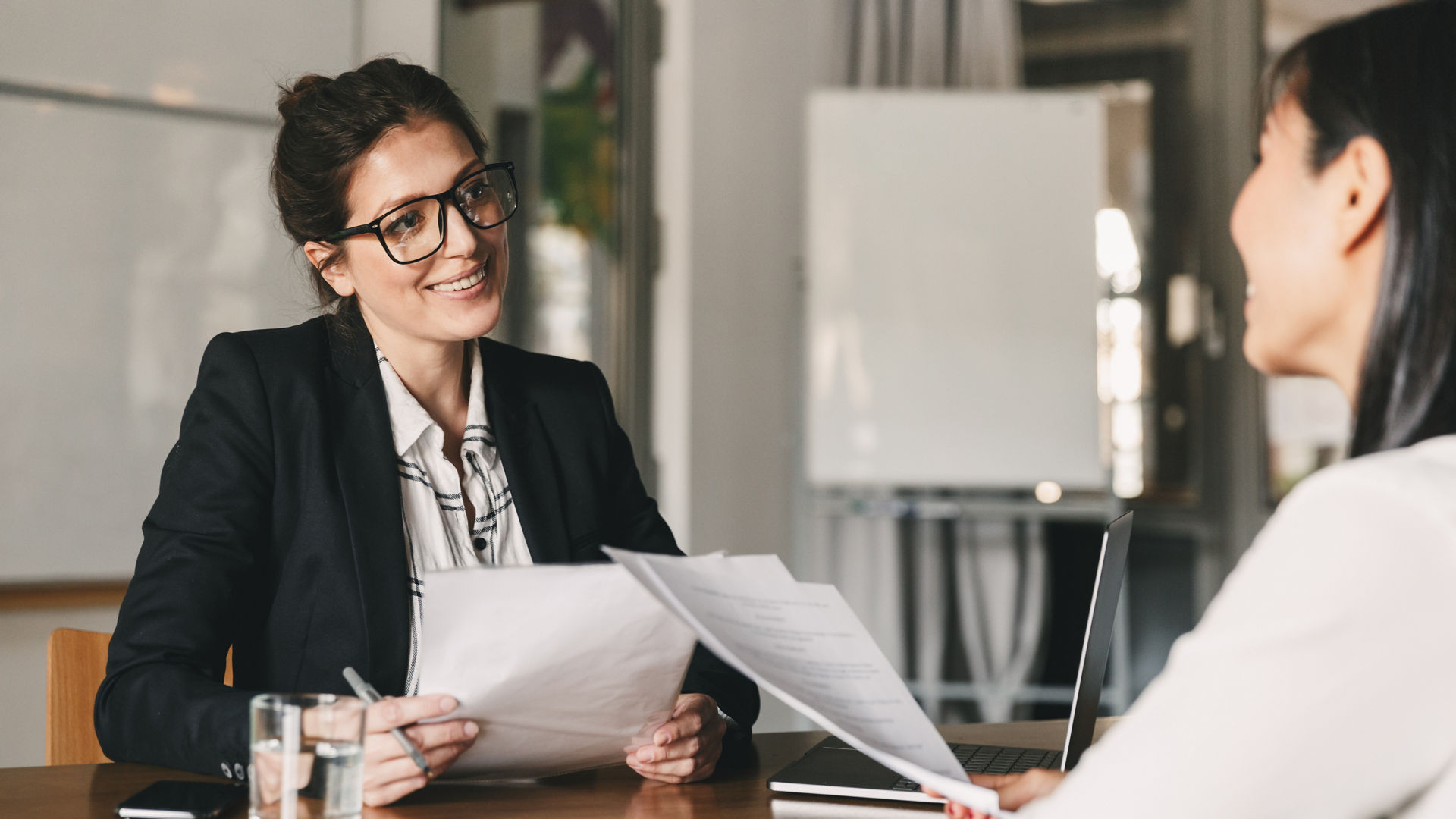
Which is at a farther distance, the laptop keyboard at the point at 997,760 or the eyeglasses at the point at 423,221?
the eyeglasses at the point at 423,221

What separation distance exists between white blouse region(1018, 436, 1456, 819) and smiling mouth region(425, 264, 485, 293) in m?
1.16

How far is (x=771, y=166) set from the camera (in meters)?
3.88

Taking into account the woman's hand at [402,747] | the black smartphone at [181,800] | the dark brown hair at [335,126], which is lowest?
the black smartphone at [181,800]

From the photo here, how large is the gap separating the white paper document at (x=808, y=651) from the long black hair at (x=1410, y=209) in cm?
42

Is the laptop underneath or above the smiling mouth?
underneath

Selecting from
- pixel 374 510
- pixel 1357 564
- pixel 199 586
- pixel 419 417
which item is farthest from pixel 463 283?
pixel 1357 564

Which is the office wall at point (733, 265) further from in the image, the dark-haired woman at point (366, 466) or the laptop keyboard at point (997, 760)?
the laptop keyboard at point (997, 760)

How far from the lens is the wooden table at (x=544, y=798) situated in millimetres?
1122

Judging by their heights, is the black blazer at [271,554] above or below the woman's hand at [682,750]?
above

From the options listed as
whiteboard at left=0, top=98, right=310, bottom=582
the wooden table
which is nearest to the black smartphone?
the wooden table

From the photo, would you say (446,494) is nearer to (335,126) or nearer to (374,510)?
(374,510)

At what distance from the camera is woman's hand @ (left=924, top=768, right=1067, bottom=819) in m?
1.10

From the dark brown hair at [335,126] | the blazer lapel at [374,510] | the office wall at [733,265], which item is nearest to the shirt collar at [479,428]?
the blazer lapel at [374,510]

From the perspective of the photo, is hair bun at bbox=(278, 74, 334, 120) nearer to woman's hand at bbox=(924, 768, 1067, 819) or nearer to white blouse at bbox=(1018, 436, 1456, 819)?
woman's hand at bbox=(924, 768, 1067, 819)
